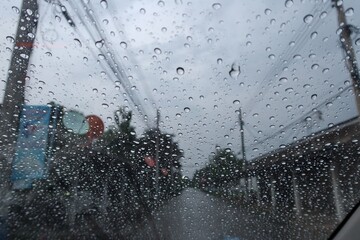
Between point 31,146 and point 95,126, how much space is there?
64cm

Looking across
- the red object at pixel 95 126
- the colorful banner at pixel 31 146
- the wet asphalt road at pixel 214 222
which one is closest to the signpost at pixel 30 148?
the colorful banner at pixel 31 146

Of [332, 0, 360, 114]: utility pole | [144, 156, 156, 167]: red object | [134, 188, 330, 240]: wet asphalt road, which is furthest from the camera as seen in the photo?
[134, 188, 330, 240]: wet asphalt road

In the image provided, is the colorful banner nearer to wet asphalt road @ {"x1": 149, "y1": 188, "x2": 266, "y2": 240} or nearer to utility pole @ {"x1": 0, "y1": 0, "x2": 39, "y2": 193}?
utility pole @ {"x1": 0, "y1": 0, "x2": 39, "y2": 193}

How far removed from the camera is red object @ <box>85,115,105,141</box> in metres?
Result: 2.79

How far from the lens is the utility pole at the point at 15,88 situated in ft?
9.64

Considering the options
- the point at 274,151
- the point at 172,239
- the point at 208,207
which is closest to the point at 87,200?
the point at 172,239

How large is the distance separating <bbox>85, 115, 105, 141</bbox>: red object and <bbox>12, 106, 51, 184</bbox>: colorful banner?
38cm

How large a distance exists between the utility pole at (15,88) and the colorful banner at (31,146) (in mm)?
55

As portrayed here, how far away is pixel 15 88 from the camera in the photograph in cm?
296

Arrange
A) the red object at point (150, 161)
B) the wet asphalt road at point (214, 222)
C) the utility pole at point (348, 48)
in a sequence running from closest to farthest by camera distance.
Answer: the utility pole at point (348, 48) < the red object at point (150, 161) < the wet asphalt road at point (214, 222)

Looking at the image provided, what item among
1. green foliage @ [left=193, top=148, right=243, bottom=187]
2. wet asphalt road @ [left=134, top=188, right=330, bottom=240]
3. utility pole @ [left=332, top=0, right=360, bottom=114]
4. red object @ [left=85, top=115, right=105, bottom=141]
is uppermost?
utility pole @ [left=332, top=0, right=360, bottom=114]

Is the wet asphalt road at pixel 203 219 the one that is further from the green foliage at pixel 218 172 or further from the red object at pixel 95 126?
the red object at pixel 95 126

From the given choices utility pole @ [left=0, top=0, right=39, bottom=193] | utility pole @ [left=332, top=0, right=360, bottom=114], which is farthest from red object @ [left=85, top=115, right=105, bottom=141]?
utility pole @ [left=332, top=0, right=360, bottom=114]

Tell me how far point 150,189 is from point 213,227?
2.43 ft
